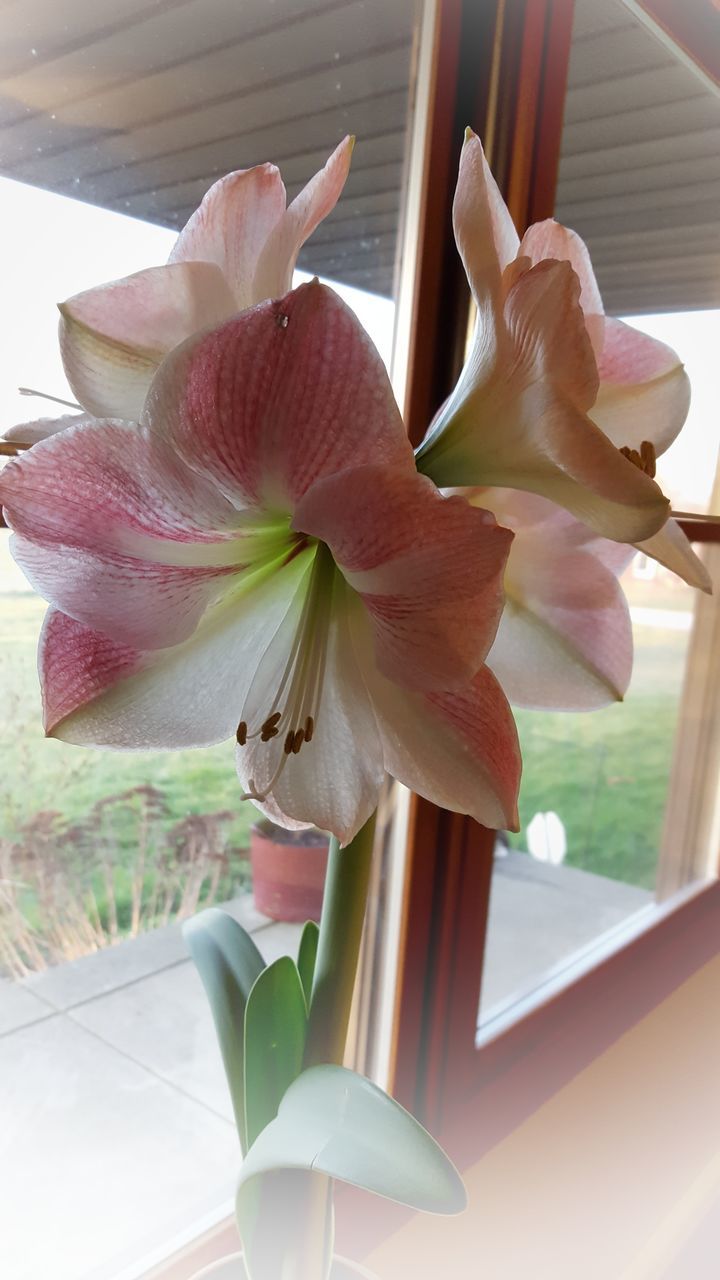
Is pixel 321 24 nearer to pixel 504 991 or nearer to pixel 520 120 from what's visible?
pixel 520 120

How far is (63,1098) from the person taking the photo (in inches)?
28.7

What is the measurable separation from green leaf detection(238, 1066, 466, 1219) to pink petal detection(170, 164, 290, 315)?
0.33 metres

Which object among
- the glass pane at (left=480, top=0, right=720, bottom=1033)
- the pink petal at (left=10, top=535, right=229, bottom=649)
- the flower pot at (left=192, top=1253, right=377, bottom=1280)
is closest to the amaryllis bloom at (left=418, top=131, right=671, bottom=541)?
the pink petal at (left=10, top=535, right=229, bottom=649)

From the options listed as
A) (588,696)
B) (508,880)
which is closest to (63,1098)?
(588,696)

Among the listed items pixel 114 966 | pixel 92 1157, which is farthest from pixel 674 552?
pixel 92 1157

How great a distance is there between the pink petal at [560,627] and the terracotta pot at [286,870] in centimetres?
43

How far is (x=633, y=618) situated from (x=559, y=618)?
37.5 inches

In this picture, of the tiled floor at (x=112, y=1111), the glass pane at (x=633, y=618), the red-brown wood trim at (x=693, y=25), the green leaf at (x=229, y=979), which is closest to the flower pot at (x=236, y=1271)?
the green leaf at (x=229, y=979)

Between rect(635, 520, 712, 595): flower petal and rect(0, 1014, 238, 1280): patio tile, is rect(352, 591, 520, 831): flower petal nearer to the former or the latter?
rect(635, 520, 712, 595): flower petal

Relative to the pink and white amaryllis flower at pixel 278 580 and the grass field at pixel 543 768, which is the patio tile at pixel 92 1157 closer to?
the grass field at pixel 543 768

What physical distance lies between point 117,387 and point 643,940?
1329mm

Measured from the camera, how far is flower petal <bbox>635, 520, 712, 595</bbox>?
350 millimetres

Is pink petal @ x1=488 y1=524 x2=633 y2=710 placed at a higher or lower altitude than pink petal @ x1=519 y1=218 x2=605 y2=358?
lower

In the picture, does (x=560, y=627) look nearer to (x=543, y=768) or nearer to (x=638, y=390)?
(x=638, y=390)
